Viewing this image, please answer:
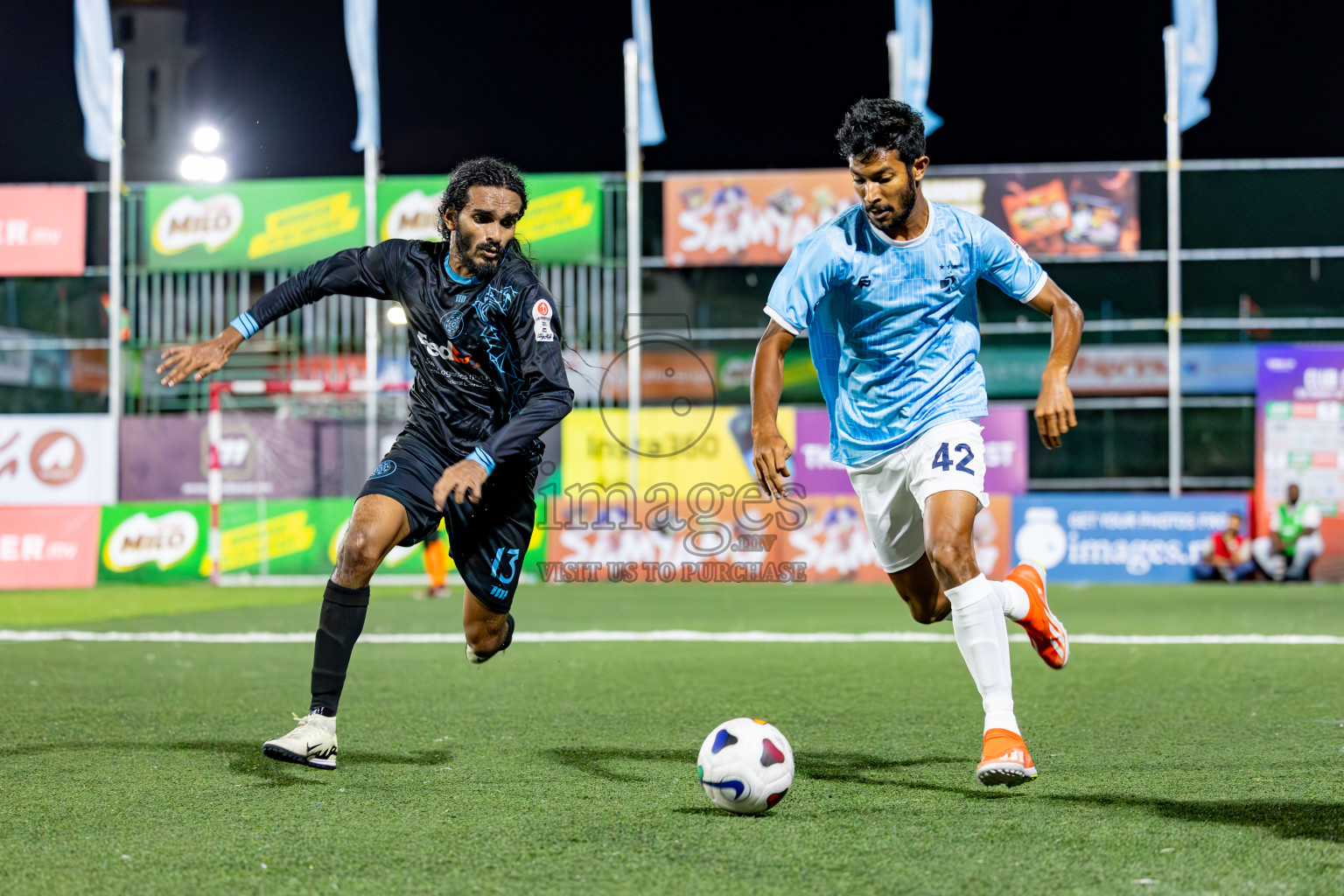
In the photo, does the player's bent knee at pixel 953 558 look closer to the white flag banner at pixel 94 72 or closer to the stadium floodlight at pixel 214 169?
the stadium floodlight at pixel 214 169

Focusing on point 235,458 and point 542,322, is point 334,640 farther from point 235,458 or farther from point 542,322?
point 235,458

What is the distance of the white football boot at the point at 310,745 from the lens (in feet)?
16.3

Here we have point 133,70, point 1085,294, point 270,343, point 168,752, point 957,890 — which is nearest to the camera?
point 957,890

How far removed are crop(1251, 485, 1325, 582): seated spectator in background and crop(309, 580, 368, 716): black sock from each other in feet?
55.2

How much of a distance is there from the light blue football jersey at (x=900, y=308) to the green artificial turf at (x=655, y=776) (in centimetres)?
132

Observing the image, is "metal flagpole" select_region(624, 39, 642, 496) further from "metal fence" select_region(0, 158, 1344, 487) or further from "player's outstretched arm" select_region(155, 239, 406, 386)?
"player's outstretched arm" select_region(155, 239, 406, 386)

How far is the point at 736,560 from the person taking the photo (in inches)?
789

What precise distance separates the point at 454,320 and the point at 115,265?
711 inches

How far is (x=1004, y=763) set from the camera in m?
4.50

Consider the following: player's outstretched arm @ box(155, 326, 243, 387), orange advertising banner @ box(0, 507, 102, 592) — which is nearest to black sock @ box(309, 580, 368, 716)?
player's outstretched arm @ box(155, 326, 243, 387)

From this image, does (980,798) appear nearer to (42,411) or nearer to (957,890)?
(957,890)

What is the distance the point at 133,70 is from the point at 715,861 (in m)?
64.3

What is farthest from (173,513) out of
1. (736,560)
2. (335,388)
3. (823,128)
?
(823,128)

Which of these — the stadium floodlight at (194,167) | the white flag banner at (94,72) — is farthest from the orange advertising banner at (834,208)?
the white flag banner at (94,72)
